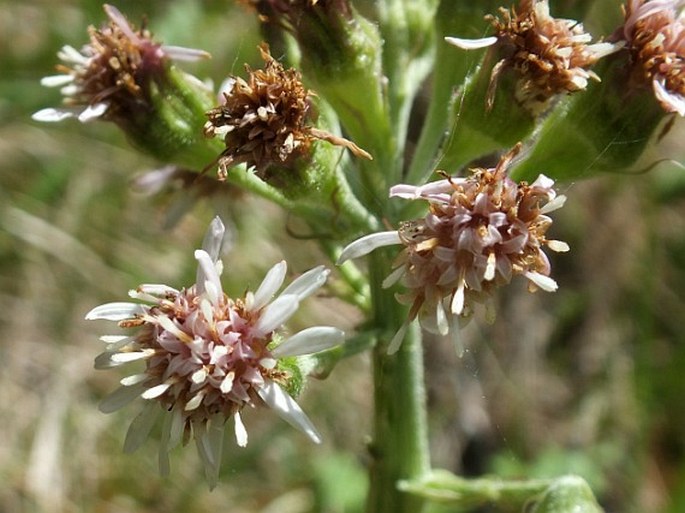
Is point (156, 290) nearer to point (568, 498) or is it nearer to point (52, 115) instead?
point (52, 115)

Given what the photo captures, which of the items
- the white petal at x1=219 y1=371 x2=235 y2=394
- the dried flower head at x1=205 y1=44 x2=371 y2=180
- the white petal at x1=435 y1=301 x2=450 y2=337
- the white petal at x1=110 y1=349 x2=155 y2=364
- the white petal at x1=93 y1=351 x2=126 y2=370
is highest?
the dried flower head at x1=205 y1=44 x2=371 y2=180

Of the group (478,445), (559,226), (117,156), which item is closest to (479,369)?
(478,445)

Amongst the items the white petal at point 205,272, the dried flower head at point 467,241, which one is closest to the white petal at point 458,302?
the dried flower head at point 467,241

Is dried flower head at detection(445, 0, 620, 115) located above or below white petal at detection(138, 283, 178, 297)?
above

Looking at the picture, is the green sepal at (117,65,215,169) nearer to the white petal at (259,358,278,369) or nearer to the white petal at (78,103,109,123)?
the white petal at (78,103,109,123)

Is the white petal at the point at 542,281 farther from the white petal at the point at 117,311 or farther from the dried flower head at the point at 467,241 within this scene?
the white petal at the point at 117,311

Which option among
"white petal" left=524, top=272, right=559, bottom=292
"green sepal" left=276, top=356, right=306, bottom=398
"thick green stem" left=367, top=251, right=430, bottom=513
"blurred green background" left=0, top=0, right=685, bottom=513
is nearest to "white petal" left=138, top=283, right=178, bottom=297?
"green sepal" left=276, top=356, right=306, bottom=398
